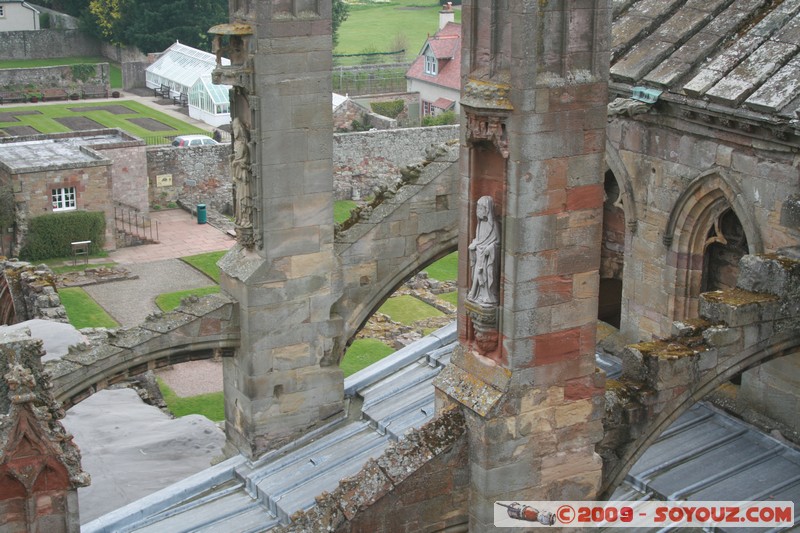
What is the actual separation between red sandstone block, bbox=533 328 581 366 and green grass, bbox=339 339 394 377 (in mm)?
18907

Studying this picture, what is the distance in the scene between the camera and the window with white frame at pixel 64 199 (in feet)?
147

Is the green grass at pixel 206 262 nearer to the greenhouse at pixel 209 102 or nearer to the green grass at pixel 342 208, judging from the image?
the green grass at pixel 342 208

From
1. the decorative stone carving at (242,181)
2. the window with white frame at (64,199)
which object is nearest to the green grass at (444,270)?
the window with white frame at (64,199)

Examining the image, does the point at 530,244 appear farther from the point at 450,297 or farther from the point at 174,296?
the point at 174,296

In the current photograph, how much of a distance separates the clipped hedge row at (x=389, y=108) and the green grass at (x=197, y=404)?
37.6 meters

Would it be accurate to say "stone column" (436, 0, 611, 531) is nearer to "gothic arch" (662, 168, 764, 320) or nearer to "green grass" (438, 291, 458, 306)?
"gothic arch" (662, 168, 764, 320)

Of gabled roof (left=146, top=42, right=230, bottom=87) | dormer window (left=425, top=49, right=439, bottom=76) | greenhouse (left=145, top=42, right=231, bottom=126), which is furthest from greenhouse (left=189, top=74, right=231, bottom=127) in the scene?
dormer window (left=425, top=49, right=439, bottom=76)

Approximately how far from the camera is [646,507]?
548 inches

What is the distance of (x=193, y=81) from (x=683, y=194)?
5240 centimetres

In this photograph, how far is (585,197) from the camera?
11695 mm

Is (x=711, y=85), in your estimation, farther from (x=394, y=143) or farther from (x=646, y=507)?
(x=394, y=143)

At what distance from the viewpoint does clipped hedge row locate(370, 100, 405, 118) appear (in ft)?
216

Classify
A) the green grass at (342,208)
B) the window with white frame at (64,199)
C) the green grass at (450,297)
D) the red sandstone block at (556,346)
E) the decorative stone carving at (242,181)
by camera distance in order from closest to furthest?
the red sandstone block at (556,346) < the decorative stone carving at (242,181) < the green grass at (450,297) < the window with white frame at (64,199) < the green grass at (342,208)

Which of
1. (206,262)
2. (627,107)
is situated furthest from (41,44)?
(627,107)
